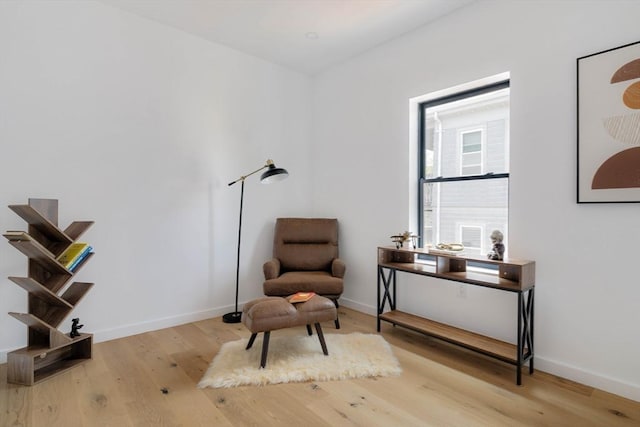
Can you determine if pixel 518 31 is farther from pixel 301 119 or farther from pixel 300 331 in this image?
pixel 300 331

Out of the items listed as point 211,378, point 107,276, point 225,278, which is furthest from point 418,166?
point 107,276

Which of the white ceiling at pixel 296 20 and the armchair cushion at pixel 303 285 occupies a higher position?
the white ceiling at pixel 296 20

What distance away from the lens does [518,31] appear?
2.54 meters

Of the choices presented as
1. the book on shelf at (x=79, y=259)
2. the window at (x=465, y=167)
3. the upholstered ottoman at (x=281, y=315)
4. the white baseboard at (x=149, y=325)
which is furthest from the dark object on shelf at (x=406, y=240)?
the book on shelf at (x=79, y=259)

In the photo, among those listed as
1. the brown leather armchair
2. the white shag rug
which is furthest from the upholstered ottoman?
the brown leather armchair

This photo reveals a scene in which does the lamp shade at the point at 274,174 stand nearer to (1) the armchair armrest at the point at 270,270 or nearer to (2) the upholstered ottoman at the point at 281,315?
(1) the armchair armrest at the point at 270,270

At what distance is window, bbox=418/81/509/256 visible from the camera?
2.86m

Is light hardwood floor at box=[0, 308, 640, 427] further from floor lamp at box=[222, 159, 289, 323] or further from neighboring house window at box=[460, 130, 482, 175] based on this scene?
neighboring house window at box=[460, 130, 482, 175]

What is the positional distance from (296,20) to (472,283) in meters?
2.75

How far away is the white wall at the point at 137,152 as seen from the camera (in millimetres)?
2549

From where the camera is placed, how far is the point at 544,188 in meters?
2.42

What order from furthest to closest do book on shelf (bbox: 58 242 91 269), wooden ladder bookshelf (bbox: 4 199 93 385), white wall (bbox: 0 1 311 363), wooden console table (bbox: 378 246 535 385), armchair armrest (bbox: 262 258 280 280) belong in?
1. armchair armrest (bbox: 262 258 280 280)
2. white wall (bbox: 0 1 311 363)
3. book on shelf (bbox: 58 242 91 269)
4. wooden console table (bbox: 378 246 535 385)
5. wooden ladder bookshelf (bbox: 4 199 93 385)

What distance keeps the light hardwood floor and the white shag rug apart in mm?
76

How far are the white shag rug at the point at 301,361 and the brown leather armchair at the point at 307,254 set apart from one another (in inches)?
24.6
